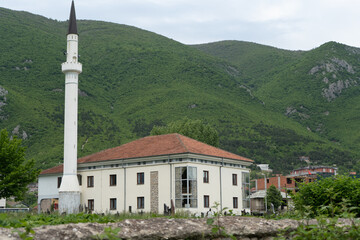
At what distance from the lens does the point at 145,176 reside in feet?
132

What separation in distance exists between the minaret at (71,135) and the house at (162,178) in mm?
1807

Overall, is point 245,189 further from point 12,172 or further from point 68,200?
point 12,172

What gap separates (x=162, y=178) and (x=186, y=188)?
216cm

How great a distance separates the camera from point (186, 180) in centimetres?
3859

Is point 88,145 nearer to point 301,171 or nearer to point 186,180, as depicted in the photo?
point 301,171

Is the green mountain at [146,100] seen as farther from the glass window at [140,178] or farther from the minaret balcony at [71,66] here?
the glass window at [140,178]

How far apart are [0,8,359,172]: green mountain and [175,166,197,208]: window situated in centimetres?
3907

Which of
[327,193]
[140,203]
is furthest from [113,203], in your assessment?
[327,193]

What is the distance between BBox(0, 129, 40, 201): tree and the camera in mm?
43688

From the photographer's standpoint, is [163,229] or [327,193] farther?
[327,193]

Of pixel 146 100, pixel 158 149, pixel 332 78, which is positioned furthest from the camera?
pixel 332 78

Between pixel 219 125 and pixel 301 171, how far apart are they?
1916cm

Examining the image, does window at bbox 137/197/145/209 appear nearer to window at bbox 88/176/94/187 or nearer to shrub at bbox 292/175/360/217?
window at bbox 88/176/94/187

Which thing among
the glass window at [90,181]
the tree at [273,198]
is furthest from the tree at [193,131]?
the glass window at [90,181]
